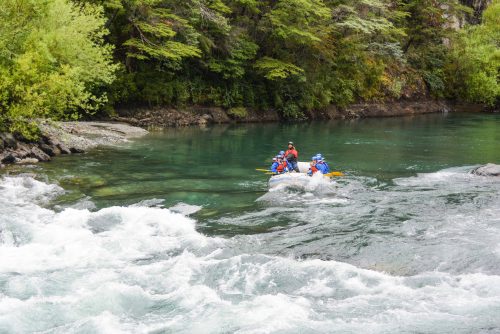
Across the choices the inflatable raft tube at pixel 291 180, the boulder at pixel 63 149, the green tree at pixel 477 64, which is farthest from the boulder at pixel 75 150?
the green tree at pixel 477 64

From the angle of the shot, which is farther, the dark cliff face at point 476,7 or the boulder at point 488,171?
the dark cliff face at point 476,7

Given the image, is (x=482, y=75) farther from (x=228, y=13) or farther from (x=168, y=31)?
(x=168, y=31)

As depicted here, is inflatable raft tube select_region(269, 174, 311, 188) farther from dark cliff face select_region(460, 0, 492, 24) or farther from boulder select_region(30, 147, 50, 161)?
dark cliff face select_region(460, 0, 492, 24)

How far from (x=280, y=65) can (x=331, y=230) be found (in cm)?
2763

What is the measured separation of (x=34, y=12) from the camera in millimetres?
20812

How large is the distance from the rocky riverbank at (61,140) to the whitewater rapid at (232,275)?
19.1 ft

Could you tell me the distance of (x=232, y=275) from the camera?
10.8 m

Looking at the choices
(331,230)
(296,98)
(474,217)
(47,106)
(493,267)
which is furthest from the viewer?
(296,98)

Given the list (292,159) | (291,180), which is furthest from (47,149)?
(291,180)

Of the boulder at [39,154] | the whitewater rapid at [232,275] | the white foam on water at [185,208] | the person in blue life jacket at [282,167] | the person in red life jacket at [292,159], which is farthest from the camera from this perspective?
the boulder at [39,154]

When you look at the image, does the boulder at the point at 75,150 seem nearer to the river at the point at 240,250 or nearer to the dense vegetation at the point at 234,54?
the dense vegetation at the point at 234,54

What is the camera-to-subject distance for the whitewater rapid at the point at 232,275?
29.3ft

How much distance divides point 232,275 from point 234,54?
29.0 m

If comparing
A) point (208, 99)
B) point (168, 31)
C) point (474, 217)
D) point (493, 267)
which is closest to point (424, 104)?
point (208, 99)
